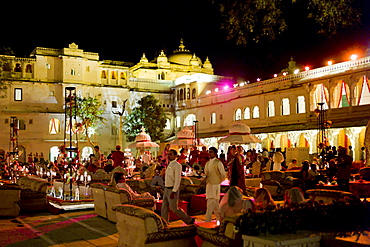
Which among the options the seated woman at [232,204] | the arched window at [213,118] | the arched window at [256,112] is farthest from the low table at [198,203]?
the arched window at [213,118]

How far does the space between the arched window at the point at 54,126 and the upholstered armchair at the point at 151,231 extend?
39.1m

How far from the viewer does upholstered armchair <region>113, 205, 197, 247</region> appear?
6.09m

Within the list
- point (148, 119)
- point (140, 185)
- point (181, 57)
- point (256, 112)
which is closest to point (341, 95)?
point (256, 112)

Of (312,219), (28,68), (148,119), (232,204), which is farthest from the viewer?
(148,119)

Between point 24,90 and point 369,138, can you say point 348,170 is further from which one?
point 24,90

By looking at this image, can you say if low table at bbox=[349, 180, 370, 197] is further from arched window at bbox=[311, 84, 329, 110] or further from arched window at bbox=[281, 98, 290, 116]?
arched window at bbox=[281, 98, 290, 116]

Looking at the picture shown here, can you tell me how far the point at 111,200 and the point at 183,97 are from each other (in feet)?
129

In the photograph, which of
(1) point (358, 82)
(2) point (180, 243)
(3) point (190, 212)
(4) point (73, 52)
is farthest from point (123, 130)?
(2) point (180, 243)

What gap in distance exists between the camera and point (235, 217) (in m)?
5.36

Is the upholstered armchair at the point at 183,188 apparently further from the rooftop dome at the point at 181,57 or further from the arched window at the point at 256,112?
the rooftop dome at the point at 181,57

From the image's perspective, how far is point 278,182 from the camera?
1443 cm

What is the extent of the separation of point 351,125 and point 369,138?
1495 centimetres

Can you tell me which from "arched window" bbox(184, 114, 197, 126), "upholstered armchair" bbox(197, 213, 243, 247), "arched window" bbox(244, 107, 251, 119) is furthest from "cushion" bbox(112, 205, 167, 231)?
"arched window" bbox(184, 114, 197, 126)

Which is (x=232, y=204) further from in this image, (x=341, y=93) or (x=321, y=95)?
(x=321, y=95)
